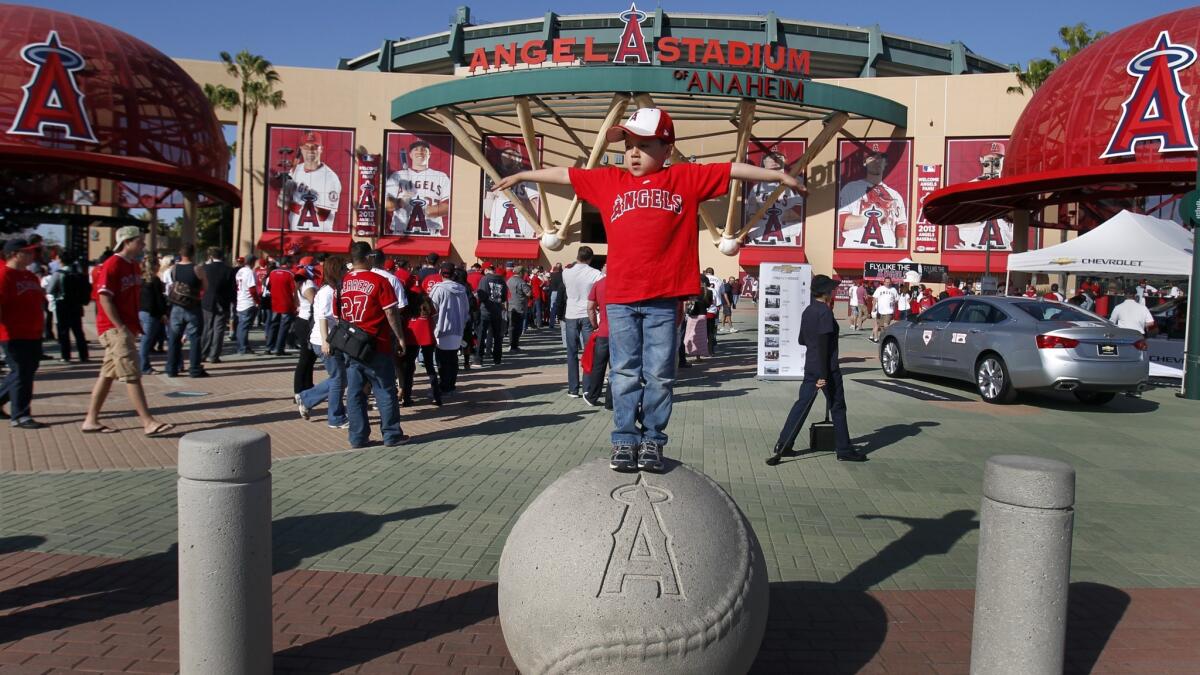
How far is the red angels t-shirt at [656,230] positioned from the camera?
4.37 metres

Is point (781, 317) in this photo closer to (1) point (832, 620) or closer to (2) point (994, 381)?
(2) point (994, 381)

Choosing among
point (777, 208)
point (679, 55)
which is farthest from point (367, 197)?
point (777, 208)

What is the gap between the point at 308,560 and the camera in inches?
197

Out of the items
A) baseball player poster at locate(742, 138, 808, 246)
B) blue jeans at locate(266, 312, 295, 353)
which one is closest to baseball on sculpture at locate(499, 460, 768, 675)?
blue jeans at locate(266, 312, 295, 353)

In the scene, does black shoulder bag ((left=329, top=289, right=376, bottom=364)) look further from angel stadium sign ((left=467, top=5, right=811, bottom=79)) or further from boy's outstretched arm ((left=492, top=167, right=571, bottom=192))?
angel stadium sign ((left=467, top=5, right=811, bottom=79))

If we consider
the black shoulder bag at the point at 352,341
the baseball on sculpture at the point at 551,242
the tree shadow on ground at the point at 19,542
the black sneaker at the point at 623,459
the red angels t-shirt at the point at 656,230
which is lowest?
the tree shadow on ground at the point at 19,542

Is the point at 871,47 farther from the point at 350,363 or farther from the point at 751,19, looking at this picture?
the point at 350,363

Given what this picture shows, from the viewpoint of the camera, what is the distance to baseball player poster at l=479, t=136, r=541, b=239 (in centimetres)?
4419

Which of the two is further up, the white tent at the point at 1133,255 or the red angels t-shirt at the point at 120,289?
the white tent at the point at 1133,255

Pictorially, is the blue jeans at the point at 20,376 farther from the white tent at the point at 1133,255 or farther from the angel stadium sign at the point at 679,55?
the angel stadium sign at the point at 679,55

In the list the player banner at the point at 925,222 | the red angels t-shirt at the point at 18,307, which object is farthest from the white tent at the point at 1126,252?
the player banner at the point at 925,222

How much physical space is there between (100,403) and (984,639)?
832 cm

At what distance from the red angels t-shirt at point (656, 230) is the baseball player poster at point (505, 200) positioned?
3975 centimetres

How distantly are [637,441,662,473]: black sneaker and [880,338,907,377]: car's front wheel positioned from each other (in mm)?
11890
